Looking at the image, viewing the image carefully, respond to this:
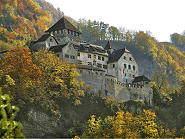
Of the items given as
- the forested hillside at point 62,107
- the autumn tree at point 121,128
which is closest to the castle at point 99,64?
the forested hillside at point 62,107

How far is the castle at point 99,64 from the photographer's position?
58.3 metres

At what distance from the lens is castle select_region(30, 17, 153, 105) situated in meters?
58.3

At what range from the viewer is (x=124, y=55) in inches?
2886

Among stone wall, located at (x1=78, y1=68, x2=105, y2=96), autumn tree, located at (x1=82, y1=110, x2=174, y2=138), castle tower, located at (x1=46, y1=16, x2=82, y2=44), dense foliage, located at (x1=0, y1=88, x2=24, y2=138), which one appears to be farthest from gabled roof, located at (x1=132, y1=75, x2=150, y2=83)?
dense foliage, located at (x1=0, y1=88, x2=24, y2=138)

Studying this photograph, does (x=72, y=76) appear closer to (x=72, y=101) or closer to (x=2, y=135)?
(x=72, y=101)

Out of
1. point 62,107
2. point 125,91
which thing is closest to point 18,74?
point 62,107

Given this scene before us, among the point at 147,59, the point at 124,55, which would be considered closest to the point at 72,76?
the point at 124,55

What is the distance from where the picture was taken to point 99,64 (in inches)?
2763

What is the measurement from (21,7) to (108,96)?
279 ft

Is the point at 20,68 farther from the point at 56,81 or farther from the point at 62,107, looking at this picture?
the point at 62,107

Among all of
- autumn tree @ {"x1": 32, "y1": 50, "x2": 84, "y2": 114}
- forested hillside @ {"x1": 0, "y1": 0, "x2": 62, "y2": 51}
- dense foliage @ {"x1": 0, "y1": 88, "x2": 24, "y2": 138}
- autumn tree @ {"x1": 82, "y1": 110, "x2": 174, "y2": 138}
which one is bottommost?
autumn tree @ {"x1": 82, "y1": 110, "x2": 174, "y2": 138}

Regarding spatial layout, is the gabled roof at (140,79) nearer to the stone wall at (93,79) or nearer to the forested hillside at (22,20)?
the stone wall at (93,79)

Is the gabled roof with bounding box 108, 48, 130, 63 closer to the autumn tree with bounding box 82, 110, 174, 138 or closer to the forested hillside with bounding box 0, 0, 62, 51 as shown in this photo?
the autumn tree with bounding box 82, 110, 174, 138

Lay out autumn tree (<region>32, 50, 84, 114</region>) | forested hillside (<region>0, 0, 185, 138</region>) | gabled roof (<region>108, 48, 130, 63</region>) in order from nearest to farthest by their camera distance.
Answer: forested hillside (<region>0, 0, 185, 138</region>) → autumn tree (<region>32, 50, 84, 114</region>) → gabled roof (<region>108, 48, 130, 63</region>)
